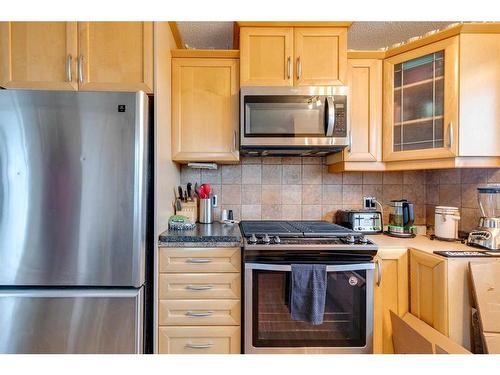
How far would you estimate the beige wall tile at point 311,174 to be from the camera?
1945 mm

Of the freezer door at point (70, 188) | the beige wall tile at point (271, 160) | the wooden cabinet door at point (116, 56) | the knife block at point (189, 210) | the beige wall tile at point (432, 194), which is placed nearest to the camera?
the freezer door at point (70, 188)

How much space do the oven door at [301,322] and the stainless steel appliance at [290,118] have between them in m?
0.77

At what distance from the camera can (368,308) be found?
130cm

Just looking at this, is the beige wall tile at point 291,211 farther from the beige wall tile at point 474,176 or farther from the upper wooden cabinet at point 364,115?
the beige wall tile at point 474,176

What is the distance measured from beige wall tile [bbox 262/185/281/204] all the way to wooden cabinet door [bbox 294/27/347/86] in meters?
0.79

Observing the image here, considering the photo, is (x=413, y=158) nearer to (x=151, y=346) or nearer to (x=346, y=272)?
(x=346, y=272)

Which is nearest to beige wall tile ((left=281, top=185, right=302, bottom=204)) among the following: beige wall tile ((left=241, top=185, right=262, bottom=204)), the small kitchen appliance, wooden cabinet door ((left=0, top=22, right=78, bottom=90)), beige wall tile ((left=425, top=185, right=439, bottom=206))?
beige wall tile ((left=241, top=185, right=262, bottom=204))

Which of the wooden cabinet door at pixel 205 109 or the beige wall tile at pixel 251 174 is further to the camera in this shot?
the beige wall tile at pixel 251 174

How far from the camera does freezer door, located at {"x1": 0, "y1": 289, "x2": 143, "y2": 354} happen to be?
115 centimetres

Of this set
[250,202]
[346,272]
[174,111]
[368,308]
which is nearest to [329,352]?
[368,308]

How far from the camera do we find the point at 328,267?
1.27 m

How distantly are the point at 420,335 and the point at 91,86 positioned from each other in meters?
2.10

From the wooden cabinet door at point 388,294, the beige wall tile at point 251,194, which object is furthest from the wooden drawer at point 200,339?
the beige wall tile at point 251,194
